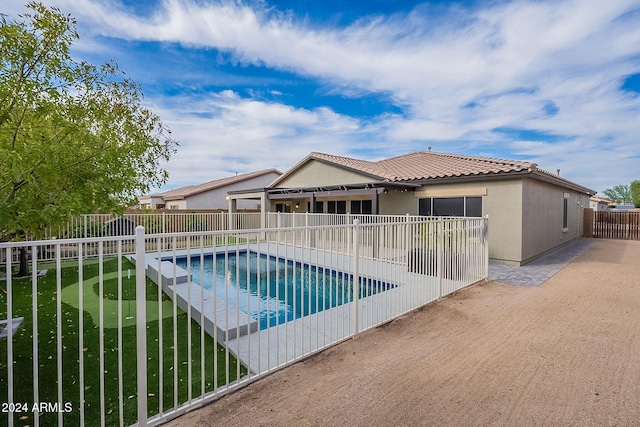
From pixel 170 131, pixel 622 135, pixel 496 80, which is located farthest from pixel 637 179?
pixel 170 131

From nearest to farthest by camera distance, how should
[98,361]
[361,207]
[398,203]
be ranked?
1. [98,361]
2. [398,203]
3. [361,207]

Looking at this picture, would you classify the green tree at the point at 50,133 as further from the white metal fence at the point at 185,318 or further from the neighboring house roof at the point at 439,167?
the neighboring house roof at the point at 439,167

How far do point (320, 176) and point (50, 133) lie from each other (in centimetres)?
1409

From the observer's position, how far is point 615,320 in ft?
17.2

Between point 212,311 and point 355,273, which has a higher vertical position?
point 355,273

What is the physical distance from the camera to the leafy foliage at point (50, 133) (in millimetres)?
3273

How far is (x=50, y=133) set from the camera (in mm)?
3680

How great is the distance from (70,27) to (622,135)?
32242mm

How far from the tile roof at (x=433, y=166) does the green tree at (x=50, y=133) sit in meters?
10.7

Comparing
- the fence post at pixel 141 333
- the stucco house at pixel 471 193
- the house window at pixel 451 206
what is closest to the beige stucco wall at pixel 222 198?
the stucco house at pixel 471 193

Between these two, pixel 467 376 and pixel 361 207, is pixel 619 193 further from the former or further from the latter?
pixel 467 376

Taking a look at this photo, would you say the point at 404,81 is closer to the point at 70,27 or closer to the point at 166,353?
the point at 70,27

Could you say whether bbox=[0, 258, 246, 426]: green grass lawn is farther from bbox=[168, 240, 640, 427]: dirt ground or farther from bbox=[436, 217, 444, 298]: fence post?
bbox=[436, 217, 444, 298]: fence post

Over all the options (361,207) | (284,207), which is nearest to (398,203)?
(361,207)
